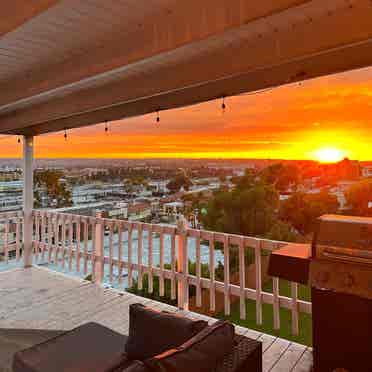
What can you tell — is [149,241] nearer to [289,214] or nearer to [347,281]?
[289,214]

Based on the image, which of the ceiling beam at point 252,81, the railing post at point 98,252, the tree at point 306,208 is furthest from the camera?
the railing post at point 98,252

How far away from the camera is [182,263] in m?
3.86

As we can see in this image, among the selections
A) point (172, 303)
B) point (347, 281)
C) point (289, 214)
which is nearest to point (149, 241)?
point (172, 303)

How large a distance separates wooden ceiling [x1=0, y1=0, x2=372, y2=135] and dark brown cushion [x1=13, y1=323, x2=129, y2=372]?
1812mm

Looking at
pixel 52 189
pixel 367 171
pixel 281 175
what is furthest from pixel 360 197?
pixel 52 189

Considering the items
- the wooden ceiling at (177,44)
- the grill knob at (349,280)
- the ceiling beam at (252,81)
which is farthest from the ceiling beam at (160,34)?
the grill knob at (349,280)

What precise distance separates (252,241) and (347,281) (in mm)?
1438

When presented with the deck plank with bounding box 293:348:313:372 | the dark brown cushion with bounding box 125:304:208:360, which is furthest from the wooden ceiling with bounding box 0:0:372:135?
the deck plank with bounding box 293:348:313:372

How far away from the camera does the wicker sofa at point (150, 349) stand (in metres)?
1.26

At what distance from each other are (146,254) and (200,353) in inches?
118

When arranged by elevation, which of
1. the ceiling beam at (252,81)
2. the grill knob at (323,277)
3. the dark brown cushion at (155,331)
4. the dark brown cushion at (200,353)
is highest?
the ceiling beam at (252,81)

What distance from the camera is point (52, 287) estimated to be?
4547mm

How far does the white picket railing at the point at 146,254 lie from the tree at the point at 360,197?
813 mm

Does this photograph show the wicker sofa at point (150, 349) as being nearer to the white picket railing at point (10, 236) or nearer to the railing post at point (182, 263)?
the railing post at point (182, 263)
